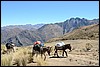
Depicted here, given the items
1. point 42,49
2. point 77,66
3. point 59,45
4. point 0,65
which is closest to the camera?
point 0,65

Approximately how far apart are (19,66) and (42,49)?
3.54 metres

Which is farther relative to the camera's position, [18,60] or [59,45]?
[59,45]

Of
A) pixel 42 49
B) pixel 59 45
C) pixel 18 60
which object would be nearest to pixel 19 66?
pixel 18 60

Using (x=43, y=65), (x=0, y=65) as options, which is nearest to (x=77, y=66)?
(x=43, y=65)

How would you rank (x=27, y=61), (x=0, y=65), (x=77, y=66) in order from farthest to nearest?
(x=27, y=61), (x=77, y=66), (x=0, y=65)

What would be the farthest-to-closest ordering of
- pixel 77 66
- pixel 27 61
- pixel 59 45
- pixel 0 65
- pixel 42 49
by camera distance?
pixel 59 45, pixel 42 49, pixel 27 61, pixel 77 66, pixel 0 65

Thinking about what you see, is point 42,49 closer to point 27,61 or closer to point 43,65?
point 27,61

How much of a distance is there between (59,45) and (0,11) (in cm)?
742

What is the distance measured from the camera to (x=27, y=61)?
1852cm

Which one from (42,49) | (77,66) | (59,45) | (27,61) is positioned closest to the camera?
(77,66)

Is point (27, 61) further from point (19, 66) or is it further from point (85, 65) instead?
point (85, 65)

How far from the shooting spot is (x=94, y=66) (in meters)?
17.2

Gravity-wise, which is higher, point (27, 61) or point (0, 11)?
point (0, 11)

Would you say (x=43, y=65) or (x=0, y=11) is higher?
(x=0, y=11)
